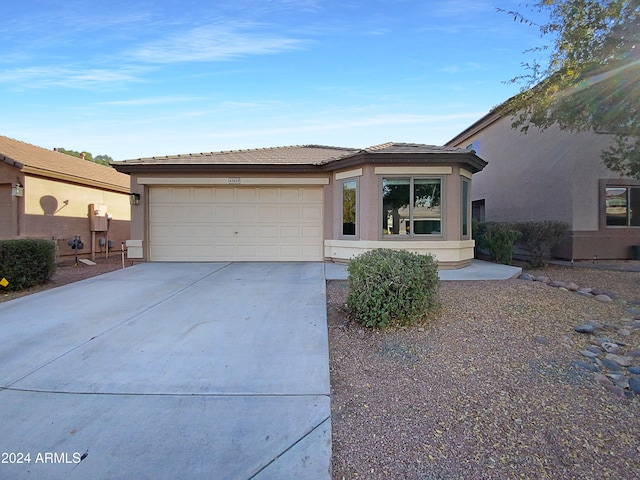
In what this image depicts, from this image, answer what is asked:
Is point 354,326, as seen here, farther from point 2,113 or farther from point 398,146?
point 2,113

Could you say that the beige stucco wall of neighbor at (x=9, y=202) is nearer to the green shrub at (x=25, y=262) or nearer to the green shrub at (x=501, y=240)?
the green shrub at (x=25, y=262)

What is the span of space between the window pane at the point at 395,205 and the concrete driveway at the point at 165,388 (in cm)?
388

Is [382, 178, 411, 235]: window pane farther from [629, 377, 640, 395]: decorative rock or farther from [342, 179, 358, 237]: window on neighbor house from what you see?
[629, 377, 640, 395]: decorative rock

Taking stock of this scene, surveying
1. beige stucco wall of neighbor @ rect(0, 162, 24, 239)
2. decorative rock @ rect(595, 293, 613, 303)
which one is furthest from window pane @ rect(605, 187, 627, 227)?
beige stucco wall of neighbor @ rect(0, 162, 24, 239)

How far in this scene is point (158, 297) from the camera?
22.5 feet

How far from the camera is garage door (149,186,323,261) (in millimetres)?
11289

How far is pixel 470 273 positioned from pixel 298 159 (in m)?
6.13

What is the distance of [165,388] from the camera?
358 cm

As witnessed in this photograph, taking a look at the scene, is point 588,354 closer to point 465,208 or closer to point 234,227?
point 465,208

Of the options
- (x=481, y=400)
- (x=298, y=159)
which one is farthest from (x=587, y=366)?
(x=298, y=159)

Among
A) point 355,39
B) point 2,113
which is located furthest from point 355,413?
point 2,113

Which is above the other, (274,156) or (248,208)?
(274,156)

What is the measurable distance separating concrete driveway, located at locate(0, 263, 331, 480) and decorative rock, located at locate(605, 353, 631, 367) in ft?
11.0

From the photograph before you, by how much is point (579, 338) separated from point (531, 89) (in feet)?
21.3
